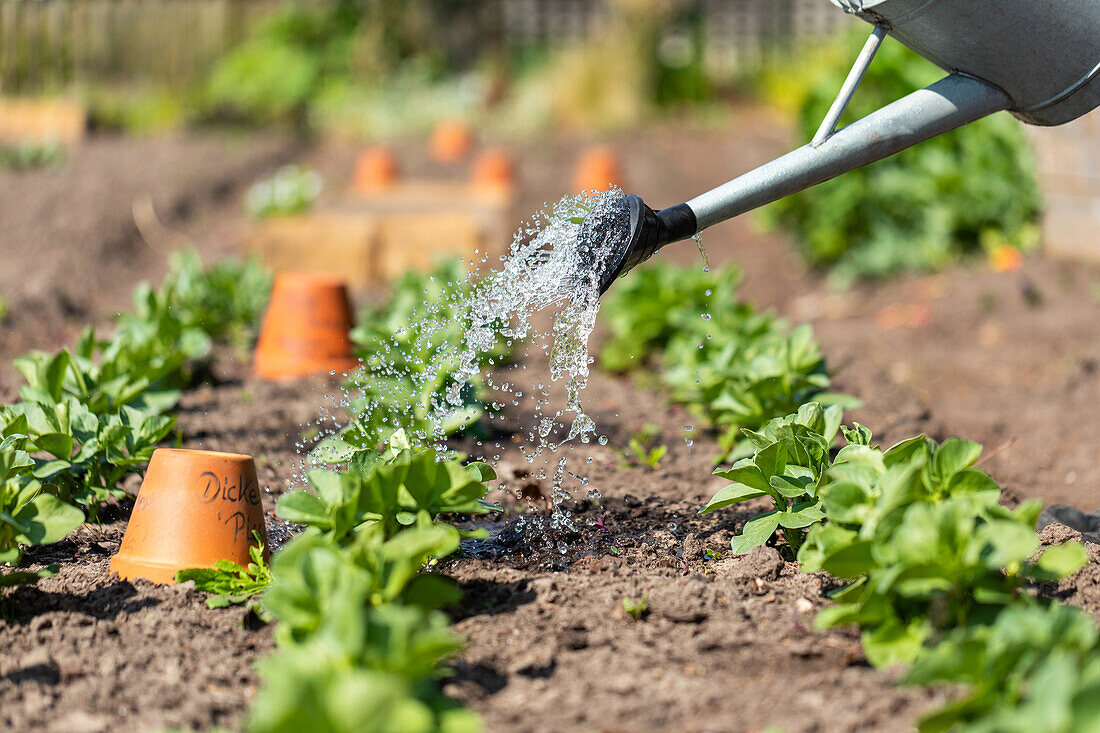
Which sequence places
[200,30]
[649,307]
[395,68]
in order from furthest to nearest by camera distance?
[395,68] < [200,30] < [649,307]

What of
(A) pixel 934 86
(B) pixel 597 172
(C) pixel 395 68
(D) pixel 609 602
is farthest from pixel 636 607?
(C) pixel 395 68

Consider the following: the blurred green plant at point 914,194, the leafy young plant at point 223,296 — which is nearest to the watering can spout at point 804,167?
the leafy young plant at point 223,296

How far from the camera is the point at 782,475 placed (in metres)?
1.88

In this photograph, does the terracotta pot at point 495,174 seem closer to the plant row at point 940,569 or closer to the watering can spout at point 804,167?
the watering can spout at point 804,167

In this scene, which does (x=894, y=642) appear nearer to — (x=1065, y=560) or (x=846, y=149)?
(x=1065, y=560)

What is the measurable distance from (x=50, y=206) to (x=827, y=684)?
23.9 feet

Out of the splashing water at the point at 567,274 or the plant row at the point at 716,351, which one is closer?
the splashing water at the point at 567,274

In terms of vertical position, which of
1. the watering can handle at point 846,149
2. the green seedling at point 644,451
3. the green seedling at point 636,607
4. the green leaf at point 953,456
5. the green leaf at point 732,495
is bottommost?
the green seedling at point 644,451

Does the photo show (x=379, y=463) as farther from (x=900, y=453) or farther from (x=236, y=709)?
(x=900, y=453)

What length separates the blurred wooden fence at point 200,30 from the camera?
1180cm

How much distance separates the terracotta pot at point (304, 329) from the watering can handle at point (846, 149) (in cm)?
225

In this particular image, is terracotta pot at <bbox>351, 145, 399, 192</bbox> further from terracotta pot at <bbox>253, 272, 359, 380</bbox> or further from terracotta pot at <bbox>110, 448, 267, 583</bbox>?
terracotta pot at <bbox>110, 448, 267, 583</bbox>

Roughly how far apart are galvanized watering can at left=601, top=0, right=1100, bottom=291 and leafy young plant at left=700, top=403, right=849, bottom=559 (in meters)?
0.42

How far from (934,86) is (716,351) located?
1.29 m
